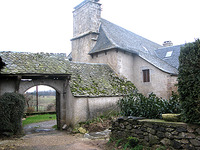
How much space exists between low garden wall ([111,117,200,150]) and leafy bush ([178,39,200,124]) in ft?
1.03

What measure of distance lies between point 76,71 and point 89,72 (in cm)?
104

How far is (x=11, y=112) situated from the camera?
890 cm

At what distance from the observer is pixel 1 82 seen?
9.86 meters

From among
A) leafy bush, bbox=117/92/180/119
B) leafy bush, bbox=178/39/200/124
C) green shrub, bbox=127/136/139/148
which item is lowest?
green shrub, bbox=127/136/139/148

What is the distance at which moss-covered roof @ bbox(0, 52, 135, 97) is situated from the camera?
33.5ft

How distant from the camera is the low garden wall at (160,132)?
15.8ft

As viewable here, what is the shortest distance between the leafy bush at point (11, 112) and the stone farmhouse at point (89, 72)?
3.48 feet

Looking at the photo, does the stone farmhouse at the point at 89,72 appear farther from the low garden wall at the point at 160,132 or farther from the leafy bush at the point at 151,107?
the low garden wall at the point at 160,132

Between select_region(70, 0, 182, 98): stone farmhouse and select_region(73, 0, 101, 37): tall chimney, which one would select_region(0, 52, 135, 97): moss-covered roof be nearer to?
select_region(70, 0, 182, 98): stone farmhouse

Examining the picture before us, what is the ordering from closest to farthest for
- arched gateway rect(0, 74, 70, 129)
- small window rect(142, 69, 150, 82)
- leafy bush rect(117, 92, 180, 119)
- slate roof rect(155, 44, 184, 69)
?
1. leafy bush rect(117, 92, 180, 119)
2. arched gateway rect(0, 74, 70, 129)
3. small window rect(142, 69, 150, 82)
4. slate roof rect(155, 44, 184, 69)

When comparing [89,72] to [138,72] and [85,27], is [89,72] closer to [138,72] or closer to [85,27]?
[138,72]

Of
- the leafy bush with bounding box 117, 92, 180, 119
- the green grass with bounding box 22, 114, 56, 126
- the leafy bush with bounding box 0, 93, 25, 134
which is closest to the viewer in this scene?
the leafy bush with bounding box 117, 92, 180, 119

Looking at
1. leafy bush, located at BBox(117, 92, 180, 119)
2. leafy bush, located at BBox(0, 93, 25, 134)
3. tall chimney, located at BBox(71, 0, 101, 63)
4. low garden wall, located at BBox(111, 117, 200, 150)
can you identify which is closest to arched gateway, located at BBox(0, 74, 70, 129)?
leafy bush, located at BBox(0, 93, 25, 134)

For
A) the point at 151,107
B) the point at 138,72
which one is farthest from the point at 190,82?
the point at 138,72
